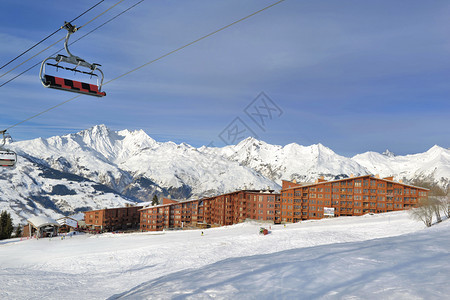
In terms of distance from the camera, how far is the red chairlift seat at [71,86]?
12.8 m

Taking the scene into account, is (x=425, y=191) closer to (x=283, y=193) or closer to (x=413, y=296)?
(x=283, y=193)

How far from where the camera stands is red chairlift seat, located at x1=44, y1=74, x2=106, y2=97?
42.0ft

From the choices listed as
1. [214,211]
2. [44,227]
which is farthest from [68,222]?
[214,211]

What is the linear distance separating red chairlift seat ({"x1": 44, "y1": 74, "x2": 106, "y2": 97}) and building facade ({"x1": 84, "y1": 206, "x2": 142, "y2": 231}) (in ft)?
413

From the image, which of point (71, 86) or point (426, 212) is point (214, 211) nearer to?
point (426, 212)

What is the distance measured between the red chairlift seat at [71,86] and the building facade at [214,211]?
8740 centimetres

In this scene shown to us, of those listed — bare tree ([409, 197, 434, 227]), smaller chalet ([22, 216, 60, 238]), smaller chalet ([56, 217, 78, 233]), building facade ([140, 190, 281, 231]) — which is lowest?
smaller chalet ([56, 217, 78, 233])

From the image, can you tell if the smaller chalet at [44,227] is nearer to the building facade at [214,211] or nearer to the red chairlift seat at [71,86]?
the building facade at [214,211]

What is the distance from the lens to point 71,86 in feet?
43.5

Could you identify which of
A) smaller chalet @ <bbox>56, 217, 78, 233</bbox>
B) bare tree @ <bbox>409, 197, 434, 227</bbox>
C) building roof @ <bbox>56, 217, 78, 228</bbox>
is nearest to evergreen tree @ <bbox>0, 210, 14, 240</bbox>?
smaller chalet @ <bbox>56, 217, 78, 233</bbox>

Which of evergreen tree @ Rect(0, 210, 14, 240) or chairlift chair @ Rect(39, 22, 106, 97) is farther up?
chairlift chair @ Rect(39, 22, 106, 97)

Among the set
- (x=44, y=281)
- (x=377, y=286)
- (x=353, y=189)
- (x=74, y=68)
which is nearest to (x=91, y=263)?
(x=44, y=281)

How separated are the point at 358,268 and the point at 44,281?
27909mm

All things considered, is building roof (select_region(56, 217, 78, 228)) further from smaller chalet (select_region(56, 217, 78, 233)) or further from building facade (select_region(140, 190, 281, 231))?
building facade (select_region(140, 190, 281, 231))
